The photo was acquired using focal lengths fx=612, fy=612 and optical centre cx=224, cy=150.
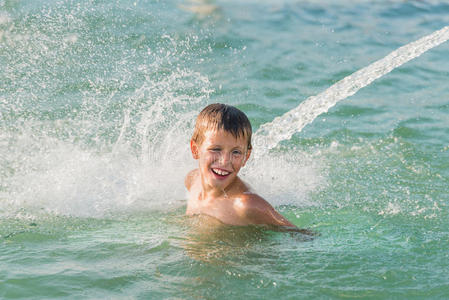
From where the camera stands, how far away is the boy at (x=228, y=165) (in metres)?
3.88

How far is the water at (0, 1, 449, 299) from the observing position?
353cm

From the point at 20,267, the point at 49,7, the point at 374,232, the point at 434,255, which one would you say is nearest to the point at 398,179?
the point at 374,232

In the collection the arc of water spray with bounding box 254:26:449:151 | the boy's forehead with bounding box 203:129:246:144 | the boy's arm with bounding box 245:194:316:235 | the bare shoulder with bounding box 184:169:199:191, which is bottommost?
the boy's arm with bounding box 245:194:316:235

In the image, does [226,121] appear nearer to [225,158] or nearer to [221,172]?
[225,158]

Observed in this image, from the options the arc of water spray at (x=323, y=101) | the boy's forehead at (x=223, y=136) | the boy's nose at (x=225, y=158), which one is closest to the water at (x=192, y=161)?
the arc of water spray at (x=323, y=101)

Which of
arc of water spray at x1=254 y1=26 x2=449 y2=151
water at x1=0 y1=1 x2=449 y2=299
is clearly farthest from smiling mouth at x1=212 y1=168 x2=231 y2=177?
arc of water spray at x1=254 y1=26 x2=449 y2=151

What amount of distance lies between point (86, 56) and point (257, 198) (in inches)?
214

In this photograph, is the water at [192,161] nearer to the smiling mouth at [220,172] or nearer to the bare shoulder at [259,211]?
the bare shoulder at [259,211]

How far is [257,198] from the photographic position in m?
3.94

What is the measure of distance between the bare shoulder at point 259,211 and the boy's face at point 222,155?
0.61 feet

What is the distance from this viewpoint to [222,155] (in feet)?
Result: 12.8

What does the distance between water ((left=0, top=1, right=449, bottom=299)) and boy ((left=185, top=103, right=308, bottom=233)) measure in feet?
0.45

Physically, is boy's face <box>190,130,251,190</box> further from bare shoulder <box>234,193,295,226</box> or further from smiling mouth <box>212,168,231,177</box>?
bare shoulder <box>234,193,295,226</box>

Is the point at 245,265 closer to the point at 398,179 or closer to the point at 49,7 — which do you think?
the point at 398,179
